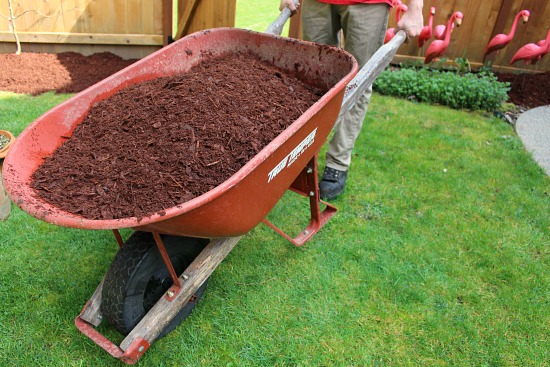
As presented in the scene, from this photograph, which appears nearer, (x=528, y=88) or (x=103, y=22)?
(x=103, y=22)

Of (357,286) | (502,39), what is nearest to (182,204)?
(357,286)

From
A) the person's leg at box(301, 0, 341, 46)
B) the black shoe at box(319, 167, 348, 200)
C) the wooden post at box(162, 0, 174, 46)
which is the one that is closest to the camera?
the person's leg at box(301, 0, 341, 46)

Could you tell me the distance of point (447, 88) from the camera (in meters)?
4.71

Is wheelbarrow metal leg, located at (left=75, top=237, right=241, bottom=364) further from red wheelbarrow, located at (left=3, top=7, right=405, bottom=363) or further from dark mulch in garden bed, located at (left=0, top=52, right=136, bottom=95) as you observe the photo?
dark mulch in garden bed, located at (left=0, top=52, right=136, bottom=95)

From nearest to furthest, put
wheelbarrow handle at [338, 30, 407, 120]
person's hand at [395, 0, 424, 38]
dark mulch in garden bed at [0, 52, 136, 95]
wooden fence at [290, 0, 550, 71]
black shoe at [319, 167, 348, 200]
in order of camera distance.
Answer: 1. wheelbarrow handle at [338, 30, 407, 120]
2. person's hand at [395, 0, 424, 38]
3. black shoe at [319, 167, 348, 200]
4. dark mulch in garden bed at [0, 52, 136, 95]
5. wooden fence at [290, 0, 550, 71]

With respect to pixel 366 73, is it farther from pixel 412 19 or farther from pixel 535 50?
pixel 535 50

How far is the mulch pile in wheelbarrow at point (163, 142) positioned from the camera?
1.49m

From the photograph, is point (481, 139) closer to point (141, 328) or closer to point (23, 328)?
point (141, 328)

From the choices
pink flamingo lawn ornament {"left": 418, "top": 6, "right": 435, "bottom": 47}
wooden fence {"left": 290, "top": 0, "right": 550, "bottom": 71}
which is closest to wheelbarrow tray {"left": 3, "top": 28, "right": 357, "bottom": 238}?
wooden fence {"left": 290, "top": 0, "right": 550, "bottom": 71}

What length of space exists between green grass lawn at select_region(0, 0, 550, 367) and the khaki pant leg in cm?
44

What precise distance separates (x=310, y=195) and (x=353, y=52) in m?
0.98

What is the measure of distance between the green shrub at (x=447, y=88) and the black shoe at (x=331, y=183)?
6.99ft

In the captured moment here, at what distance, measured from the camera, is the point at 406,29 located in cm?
235

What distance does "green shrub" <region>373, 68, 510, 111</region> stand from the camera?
4.63 metres
